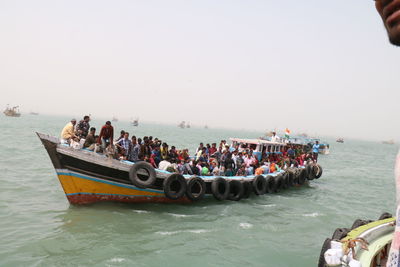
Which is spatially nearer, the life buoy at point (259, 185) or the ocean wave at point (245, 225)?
the ocean wave at point (245, 225)

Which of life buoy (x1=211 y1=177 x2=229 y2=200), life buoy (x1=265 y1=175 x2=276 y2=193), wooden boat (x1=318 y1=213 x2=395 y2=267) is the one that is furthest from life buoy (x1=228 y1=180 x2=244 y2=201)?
wooden boat (x1=318 y1=213 x2=395 y2=267)

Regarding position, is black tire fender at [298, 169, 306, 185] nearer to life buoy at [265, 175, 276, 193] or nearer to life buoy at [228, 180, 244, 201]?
life buoy at [265, 175, 276, 193]

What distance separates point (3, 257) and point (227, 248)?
5.71 meters

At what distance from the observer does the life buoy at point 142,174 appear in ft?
36.3

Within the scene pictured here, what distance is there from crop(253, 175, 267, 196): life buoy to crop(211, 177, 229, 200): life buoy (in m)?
1.73

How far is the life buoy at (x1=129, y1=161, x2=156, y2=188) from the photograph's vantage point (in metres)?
11.1

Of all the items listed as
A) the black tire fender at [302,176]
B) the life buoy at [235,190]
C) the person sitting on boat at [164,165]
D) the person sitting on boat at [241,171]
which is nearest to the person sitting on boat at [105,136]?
the person sitting on boat at [164,165]

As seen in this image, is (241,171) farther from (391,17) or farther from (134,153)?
(391,17)

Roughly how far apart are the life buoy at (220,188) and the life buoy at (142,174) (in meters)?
2.70

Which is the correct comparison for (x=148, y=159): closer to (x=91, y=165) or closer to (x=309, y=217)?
(x=91, y=165)

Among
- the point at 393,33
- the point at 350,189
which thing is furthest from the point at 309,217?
the point at 393,33

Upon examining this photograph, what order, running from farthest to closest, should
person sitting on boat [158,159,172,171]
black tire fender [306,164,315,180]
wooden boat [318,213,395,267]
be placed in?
1. black tire fender [306,164,315,180]
2. person sitting on boat [158,159,172,171]
3. wooden boat [318,213,395,267]

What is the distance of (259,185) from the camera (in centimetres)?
1445

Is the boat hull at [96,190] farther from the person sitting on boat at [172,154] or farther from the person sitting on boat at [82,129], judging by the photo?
the person sitting on boat at [172,154]
